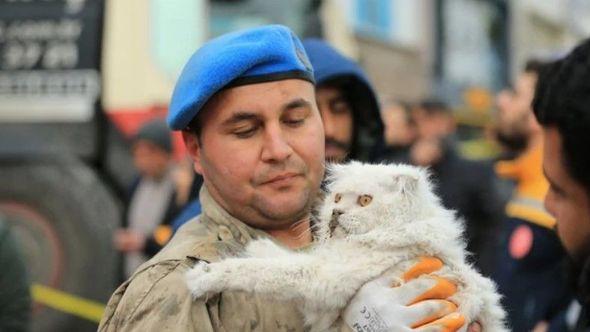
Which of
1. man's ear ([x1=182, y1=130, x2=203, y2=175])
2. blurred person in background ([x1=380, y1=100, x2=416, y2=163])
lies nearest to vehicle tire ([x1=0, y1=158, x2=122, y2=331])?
blurred person in background ([x1=380, y1=100, x2=416, y2=163])

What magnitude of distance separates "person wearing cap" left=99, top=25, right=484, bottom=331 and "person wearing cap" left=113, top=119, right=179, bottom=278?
5.02m

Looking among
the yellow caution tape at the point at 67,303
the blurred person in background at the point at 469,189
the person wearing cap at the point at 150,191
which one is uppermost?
the blurred person in background at the point at 469,189

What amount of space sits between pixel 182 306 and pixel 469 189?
5009 mm

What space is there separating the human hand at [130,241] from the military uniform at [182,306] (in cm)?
520

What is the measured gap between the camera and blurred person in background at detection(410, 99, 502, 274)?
23.6ft

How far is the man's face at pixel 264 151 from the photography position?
8.89 ft

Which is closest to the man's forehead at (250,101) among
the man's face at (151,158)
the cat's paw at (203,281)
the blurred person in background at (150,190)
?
the cat's paw at (203,281)

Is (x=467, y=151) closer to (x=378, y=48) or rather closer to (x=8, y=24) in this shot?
(x=378, y=48)

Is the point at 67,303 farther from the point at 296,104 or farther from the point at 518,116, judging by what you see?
the point at 296,104

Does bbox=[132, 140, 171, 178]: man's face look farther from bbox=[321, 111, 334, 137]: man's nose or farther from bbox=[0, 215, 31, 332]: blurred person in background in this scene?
bbox=[321, 111, 334, 137]: man's nose

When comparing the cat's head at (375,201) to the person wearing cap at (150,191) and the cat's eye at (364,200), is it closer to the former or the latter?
the cat's eye at (364,200)

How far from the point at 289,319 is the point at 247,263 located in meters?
0.15

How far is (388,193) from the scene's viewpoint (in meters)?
2.59

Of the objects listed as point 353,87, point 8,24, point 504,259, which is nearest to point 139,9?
point 8,24
